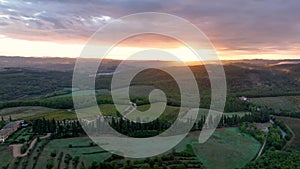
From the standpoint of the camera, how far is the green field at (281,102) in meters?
66.7

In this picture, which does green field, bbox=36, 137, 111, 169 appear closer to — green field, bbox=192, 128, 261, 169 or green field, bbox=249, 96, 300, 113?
green field, bbox=192, 128, 261, 169

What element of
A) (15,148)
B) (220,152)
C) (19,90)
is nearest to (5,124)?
(15,148)

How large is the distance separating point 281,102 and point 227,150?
149 feet

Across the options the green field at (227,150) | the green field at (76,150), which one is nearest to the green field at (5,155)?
the green field at (76,150)

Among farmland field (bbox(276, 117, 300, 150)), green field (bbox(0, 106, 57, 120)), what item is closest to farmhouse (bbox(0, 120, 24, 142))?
green field (bbox(0, 106, 57, 120))

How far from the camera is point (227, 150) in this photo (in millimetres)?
35094

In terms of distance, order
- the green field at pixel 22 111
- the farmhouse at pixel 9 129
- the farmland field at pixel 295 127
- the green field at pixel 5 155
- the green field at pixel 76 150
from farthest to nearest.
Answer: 1. the green field at pixel 22 111
2. the farmland field at pixel 295 127
3. the farmhouse at pixel 9 129
4. the green field at pixel 76 150
5. the green field at pixel 5 155

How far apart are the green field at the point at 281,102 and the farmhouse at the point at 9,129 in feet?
170

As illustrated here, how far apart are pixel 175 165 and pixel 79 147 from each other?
12.1m

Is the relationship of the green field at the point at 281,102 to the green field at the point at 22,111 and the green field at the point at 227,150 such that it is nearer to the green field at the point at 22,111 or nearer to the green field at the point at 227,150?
the green field at the point at 227,150

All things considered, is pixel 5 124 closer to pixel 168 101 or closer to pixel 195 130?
pixel 195 130

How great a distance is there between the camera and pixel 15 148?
33750 mm

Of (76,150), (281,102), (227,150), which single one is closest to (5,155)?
(76,150)

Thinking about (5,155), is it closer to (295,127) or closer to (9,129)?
(9,129)
